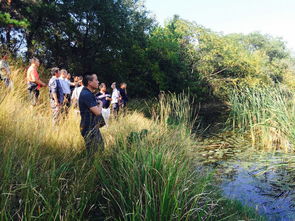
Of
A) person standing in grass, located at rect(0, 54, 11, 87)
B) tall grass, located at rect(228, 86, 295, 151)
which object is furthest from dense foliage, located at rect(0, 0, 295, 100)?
person standing in grass, located at rect(0, 54, 11, 87)

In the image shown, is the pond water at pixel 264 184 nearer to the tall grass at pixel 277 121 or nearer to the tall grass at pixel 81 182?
the tall grass at pixel 277 121

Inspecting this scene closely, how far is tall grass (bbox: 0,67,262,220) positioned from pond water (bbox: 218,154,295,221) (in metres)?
0.81

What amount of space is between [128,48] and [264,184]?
14.3 metres

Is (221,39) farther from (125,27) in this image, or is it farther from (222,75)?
(125,27)

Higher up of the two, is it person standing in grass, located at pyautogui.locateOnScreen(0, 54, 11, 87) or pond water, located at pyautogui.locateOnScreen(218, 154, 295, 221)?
person standing in grass, located at pyautogui.locateOnScreen(0, 54, 11, 87)

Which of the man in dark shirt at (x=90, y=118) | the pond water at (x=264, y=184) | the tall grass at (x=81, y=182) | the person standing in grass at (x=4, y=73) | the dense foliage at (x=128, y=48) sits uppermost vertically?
the dense foliage at (x=128, y=48)

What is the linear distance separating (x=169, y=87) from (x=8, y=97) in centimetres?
1727

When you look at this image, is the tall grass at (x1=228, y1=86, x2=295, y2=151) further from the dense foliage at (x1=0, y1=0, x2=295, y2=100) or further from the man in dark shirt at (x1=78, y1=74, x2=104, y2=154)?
the man in dark shirt at (x1=78, y1=74, x2=104, y2=154)

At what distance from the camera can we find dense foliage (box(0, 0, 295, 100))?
13.8m

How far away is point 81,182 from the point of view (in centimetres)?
256

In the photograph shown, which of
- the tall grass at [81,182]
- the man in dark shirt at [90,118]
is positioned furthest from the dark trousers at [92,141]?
the tall grass at [81,182]

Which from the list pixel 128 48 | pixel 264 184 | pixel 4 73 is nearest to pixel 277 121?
pixel 264 184

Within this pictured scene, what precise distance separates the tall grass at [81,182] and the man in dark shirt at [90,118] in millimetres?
169

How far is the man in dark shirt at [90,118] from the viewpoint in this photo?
3393mm
